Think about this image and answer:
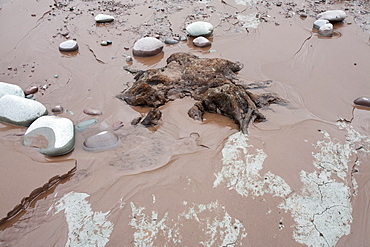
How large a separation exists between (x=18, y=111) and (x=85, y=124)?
922mm

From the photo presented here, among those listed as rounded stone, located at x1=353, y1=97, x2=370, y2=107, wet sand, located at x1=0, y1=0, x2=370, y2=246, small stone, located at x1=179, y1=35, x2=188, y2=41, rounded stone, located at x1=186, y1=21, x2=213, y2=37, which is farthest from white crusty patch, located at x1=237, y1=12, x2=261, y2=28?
rounded stone, located at x1=353, y1=97, x2=370, y2=107

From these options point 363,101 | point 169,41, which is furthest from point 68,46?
point 363,101

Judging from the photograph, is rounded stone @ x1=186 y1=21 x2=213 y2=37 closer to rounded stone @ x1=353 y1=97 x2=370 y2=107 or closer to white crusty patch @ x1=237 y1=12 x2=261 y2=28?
white crusty patch @ x1=237 y1=12 x2=261 y2=28

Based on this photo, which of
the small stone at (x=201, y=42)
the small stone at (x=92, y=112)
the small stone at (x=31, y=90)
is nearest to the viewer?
the small stone at (x=92, y=112)

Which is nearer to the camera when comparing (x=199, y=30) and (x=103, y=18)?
(x=199, y=30)

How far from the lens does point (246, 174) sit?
9.91 ft

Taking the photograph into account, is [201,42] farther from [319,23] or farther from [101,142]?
[101,142]

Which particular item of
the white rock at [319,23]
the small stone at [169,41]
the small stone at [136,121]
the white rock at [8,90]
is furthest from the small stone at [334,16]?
the white rock at [8,90]

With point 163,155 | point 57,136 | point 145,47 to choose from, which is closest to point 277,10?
point 145,47

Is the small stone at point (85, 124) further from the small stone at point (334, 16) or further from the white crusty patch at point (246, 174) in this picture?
the small stone at point (334, 16)

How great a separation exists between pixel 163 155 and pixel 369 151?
8.68 ft

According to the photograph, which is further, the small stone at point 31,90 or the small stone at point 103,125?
the small stone at point 31,90

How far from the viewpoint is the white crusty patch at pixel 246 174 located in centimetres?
286

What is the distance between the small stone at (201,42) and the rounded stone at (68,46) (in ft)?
8.78
